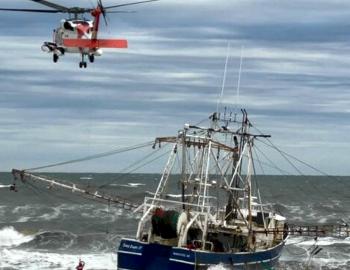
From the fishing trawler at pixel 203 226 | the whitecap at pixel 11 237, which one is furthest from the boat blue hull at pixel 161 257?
the whitecap at pixel 11 237

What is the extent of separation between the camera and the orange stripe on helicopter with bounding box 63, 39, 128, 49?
100 feet

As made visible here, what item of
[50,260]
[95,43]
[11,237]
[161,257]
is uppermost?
[95,43]

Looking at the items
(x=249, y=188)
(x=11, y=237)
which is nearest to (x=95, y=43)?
(x=249, y=188)

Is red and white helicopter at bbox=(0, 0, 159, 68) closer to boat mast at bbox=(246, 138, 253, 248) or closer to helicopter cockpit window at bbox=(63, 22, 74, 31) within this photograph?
helicopter cockpit window at bbox=(63, 22, 74, 31)

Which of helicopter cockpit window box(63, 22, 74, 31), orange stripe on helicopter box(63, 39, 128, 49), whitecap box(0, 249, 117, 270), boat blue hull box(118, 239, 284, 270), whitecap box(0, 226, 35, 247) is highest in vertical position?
helicopter cockpit window box(63, 22, 74, 31)

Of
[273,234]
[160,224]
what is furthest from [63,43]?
[273,234]

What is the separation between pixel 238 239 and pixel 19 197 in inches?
3126

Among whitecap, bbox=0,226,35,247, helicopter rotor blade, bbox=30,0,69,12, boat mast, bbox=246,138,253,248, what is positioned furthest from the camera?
whitecap, bbox=0,226,35,247

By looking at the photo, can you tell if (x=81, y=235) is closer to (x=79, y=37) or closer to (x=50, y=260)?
(x=50, y=260)

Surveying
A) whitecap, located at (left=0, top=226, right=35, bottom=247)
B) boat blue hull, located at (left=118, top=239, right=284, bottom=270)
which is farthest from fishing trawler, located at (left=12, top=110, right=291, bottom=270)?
whitecap, located at (left=0, top=226, right=35, bottom=247)

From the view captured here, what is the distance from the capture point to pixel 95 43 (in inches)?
1261

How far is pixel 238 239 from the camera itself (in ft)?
139

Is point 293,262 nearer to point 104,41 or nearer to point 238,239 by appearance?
point 238,239

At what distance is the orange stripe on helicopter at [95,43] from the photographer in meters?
30.6
